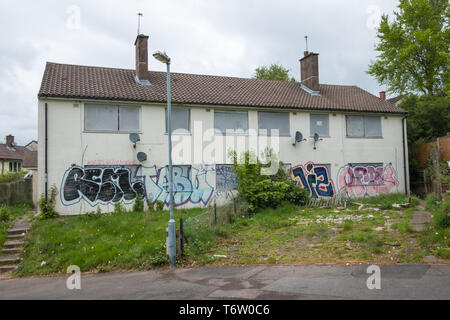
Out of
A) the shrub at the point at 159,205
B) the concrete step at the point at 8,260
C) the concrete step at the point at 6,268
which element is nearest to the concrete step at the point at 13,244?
the concrete step at the point at 8,260

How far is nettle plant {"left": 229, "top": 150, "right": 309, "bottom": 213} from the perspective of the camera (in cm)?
1491

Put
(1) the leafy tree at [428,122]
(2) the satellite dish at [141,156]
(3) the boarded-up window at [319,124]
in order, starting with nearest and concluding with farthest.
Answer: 1. (2) the satellite dish at [141,156]
2. (3) the boarded-up window at [319,124]
3. (1) the leafy tree at [428,122]

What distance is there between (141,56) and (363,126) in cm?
1292

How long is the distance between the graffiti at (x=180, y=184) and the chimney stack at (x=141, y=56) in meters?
5.30

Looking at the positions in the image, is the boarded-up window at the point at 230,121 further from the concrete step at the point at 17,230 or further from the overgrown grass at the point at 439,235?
the overgrown grass at the point at 439,235

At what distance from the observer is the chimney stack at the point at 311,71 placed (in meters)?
20.7

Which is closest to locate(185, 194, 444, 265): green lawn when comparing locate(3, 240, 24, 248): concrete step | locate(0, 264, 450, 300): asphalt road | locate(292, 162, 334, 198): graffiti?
locate(0, 264, 450, 300): asphalt road

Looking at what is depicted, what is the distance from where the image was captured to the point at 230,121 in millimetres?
17078

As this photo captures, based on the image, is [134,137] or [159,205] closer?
[134,137]

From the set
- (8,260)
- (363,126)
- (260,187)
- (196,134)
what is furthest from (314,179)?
(8,260)

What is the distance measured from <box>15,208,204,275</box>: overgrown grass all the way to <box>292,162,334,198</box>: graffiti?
7.38 metres

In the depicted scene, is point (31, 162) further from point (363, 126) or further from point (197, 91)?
point (363, 126)

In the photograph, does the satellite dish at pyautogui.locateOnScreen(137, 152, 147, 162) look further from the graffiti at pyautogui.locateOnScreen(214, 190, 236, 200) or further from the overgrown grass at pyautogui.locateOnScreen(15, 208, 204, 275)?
the graffiti at pyautogui.locateOnScreen(214, 190, 236, 200)
